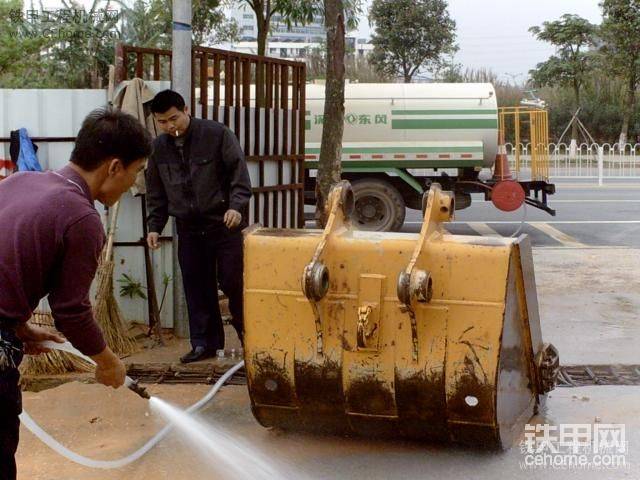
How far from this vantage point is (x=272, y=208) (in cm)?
814

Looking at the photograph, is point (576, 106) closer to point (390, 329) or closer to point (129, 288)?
point (129, 288)

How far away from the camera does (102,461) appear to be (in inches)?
178

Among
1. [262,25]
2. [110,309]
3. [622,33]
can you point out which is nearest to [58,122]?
[110,309]

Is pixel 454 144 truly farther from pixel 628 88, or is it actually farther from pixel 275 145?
pixel 628 88

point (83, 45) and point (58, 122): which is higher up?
point (83, 45)

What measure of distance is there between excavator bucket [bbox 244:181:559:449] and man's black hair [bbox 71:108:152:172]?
1403 millimetres

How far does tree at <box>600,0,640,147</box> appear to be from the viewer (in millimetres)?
→ 29688

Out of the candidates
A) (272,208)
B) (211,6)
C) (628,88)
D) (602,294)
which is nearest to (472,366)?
(272,208)

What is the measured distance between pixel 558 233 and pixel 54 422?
10030 mm

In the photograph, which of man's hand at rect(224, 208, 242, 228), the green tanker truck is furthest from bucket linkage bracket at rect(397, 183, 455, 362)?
the green tanker truck

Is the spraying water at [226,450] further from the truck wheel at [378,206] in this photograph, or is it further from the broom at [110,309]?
the truck wheel at [378,206]

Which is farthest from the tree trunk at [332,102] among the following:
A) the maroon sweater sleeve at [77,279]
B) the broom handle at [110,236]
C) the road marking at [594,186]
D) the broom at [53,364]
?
the road marking at [594,186]

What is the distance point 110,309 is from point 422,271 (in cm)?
310

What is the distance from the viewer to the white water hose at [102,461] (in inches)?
136
